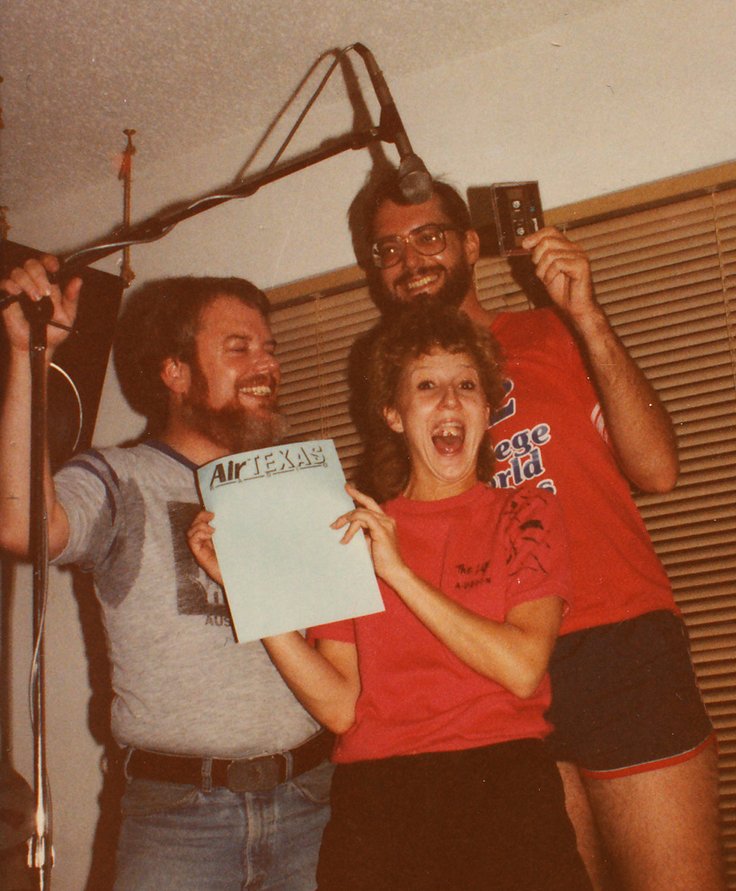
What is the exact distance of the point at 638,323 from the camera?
2.13 meters

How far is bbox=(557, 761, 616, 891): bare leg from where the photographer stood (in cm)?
153

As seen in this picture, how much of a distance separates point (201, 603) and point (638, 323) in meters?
1.42

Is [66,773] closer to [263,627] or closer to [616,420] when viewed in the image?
[263,627]

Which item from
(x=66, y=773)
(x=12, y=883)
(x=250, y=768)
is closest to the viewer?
(x=12, y=883)

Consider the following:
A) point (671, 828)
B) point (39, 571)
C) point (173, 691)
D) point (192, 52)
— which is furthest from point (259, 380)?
point (671, 828)

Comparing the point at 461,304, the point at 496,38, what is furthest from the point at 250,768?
the point at 496,38

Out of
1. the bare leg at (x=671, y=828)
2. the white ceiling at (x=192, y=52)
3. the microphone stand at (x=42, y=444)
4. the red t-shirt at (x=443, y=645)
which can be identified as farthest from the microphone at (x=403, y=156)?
the bare leg at (x=671, y=828)

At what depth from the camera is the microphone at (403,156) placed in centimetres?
123

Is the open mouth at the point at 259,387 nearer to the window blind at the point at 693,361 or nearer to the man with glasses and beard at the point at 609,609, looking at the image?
the man with glasses and beard at the point at 609,609

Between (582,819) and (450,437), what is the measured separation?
32.6 inches

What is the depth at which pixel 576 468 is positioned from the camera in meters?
1.63

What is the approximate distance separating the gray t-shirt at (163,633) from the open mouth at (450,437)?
0.55 m

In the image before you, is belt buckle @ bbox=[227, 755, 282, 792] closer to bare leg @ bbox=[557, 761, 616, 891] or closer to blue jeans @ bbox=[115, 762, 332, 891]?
blue jeans @ bbox=[115, 762, 332, 891]

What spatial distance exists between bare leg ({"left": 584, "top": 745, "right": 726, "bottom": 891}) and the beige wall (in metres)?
1.61
